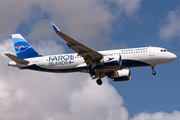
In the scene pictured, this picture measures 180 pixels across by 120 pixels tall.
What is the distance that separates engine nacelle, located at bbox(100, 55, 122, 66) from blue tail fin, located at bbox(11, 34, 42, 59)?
13.2m

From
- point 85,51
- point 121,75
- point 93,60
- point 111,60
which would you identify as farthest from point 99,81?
point 85,51

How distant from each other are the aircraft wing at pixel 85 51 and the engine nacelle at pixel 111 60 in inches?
32.5

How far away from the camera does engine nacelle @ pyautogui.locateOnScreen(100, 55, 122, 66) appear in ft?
140

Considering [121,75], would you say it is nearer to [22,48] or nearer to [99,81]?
→ [99,81]

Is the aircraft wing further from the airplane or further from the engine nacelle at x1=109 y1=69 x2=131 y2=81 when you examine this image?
the engine nacelle at x1=109 y1=69 x2=131 y2=81

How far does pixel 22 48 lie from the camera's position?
52469 millimetres

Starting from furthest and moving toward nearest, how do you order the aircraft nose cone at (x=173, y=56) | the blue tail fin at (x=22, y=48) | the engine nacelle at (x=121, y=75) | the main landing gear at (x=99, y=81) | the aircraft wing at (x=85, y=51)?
the engine nacelle at (x=121, y=75), the main landing gear at (x=99, y=81), the blue tail fin at (x=22, y=48), the aircraft nose cone at (x=173, y=56), the aircraft wing at (x=85, y=51)

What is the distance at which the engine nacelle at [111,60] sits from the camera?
42.7m

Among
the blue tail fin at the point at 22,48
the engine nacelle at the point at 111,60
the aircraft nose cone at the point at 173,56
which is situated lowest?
the engine nacelle at the point at 111,60

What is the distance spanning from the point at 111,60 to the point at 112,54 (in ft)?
6.63

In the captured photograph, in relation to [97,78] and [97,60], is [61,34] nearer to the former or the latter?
[97,60]

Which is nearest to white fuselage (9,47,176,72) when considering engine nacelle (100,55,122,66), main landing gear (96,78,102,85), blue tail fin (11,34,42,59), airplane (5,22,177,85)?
airplane (5,22,177,85)

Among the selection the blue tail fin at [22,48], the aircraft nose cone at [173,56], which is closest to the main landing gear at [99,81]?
the blue tail fin at [22,48]

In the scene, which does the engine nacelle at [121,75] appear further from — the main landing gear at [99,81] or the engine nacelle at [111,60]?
the engine nacelle at [111,60]
